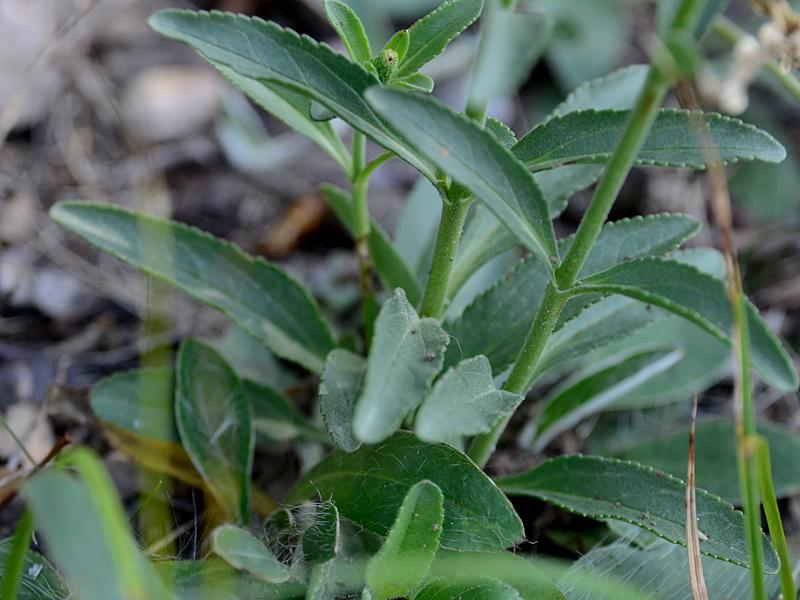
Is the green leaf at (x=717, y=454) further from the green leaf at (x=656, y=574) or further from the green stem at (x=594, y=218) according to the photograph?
the green stem at (x=594, y=218)

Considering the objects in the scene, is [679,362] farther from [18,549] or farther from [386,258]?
Result: [18,549]

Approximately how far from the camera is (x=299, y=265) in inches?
98.2

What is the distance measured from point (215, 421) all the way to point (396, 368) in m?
0.70

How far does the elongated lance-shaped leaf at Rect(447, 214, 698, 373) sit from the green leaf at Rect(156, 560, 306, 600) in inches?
18.7

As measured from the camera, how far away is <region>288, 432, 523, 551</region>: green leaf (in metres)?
1.21

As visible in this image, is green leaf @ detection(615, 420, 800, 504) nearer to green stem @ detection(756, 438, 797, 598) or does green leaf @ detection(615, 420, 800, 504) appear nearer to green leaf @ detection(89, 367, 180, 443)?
green stem @ detection(756, 438, 797, 598)

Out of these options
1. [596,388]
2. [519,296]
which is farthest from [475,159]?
[596,388]

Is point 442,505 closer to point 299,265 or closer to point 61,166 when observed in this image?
point 299,265

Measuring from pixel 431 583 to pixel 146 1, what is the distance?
246 centimetres

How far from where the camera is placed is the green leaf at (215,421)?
162 cm

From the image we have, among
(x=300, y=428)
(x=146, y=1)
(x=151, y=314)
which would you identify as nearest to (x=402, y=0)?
(x=146, y=1)

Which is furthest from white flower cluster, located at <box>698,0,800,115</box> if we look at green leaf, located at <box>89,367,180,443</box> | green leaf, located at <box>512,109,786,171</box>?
green leaf, located at <box>89,367,180,443</box>

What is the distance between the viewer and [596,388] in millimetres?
1801

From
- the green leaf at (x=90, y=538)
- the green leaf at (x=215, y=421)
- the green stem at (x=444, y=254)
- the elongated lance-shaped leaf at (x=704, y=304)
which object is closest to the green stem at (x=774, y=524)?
the elongated lance-shaped leaf at (x=704, y=304)
